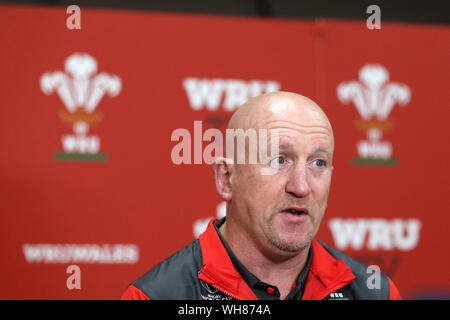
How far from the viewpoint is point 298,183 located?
117 cm

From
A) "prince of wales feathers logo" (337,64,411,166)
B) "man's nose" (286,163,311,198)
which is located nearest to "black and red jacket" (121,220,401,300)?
"man's nose" (286,163,311,198)

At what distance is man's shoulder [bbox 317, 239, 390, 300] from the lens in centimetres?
133

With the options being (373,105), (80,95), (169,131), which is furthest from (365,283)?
(80,95)

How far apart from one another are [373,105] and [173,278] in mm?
1924

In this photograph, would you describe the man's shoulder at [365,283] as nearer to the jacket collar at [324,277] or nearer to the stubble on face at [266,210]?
the jacket collar at [324,277]

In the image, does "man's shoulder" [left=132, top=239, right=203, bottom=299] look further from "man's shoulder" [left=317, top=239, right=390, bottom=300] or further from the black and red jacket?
"man's shoulder" [left=317, top=239, right=390, bottom=300]

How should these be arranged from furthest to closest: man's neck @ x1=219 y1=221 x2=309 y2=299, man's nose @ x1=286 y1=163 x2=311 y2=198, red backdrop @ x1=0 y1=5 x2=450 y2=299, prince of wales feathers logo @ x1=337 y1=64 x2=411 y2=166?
prince of wales feathers logo @ x1=337 y1=64 x2=411 y2=166 → red backdrop @ x1=0 y1=5 x2=450 y2=299 → man's neck @ x1=219 y1=221 x2=309 y2=299 → man's nose @ x1=286 y1=163 x2=311 y2=198

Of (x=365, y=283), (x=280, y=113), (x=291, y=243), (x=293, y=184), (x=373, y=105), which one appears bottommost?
(x=365, y=283)

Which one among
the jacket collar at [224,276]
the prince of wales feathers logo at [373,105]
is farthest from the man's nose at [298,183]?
the prince of wales feathers logo at [373,105]

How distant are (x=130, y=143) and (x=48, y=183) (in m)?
0.43

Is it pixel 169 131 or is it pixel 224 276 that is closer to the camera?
pixel 224 276

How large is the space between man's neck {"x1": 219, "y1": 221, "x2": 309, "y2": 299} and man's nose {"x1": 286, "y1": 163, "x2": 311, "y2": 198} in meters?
0.17

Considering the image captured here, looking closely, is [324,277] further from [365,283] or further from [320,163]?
[320,163]
